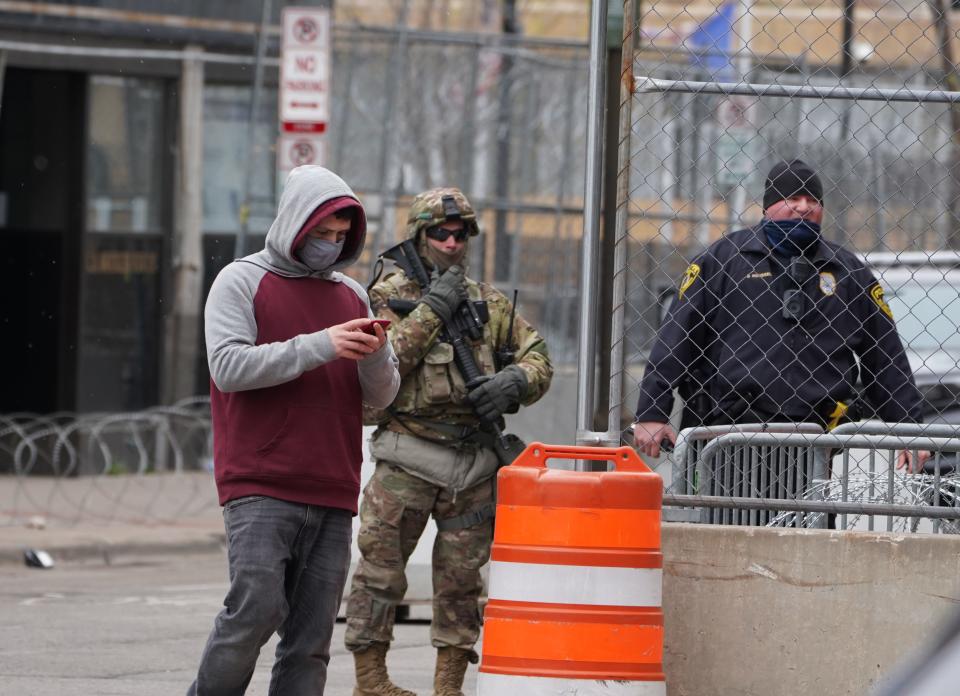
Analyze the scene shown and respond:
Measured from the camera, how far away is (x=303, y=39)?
12852mm

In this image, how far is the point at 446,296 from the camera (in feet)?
22.9

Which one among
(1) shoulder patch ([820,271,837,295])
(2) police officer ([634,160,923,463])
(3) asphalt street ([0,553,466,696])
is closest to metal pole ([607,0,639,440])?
(2) police officer ([634,160,923,463])

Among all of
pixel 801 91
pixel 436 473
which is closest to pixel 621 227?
pixel 801 91

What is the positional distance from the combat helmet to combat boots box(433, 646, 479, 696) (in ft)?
5.42

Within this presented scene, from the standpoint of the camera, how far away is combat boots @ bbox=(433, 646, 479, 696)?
6.95 m

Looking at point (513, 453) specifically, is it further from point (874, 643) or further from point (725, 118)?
point (725, 118)

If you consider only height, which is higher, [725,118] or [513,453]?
[725,118]

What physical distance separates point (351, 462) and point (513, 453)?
148 cm

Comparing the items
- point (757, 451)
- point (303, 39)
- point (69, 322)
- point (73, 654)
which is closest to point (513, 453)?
point (757, 451)

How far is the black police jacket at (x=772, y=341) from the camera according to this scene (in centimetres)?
683

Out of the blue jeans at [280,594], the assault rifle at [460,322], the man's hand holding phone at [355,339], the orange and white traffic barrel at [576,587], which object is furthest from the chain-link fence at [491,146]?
the orange and white traffic barrel at [576,587]

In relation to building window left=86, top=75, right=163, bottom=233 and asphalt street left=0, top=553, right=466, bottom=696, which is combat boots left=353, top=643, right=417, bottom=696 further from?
building window left=86, top=75, right=163, bottom=233

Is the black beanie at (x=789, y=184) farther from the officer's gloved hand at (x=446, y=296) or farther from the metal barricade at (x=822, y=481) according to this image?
the officer's gloved hand at (x=446, y=296)

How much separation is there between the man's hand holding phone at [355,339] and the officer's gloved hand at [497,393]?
1550mm
